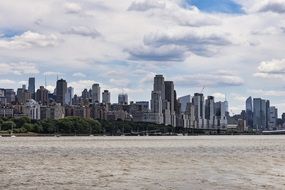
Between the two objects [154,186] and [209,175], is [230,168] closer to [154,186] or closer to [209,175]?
[209,175]

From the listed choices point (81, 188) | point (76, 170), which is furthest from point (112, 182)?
point (76, 170)

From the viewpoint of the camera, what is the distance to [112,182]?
56000 mm

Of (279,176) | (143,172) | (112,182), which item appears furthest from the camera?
(143,172)

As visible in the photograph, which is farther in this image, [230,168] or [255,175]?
[230,168]

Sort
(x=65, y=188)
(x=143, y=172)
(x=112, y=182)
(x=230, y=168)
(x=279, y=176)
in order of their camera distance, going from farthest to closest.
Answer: (x=230, y=168) < (x=143, y=172) < (x=279, y=176) < (x=112, y=182) < (x=65, y=188)

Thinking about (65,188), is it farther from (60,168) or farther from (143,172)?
(60,168)

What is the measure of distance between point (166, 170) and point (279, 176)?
12817 mm

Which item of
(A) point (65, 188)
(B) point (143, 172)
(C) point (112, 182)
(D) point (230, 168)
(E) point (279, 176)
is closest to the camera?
(A) point (65, 188)

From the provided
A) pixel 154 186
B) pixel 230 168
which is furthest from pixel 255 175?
pixel 154 186

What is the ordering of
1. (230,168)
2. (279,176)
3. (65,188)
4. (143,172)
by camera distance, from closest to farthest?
(65,188) < (279,176) < (143,172) < (230,168)

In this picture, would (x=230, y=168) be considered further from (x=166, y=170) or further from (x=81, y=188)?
(x=81, y=188)

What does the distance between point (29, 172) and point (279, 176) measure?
25393mm

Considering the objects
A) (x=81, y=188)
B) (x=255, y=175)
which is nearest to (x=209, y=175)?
(x=255, y=175)

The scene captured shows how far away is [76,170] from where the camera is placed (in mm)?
70500
